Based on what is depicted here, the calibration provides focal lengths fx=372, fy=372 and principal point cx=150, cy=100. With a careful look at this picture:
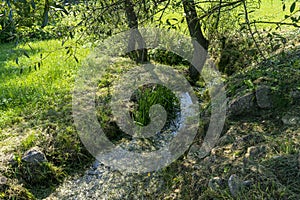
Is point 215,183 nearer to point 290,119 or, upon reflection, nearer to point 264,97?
point 290,119

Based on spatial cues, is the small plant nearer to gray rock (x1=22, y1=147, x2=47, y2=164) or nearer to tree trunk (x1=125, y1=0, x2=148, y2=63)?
tree trunk (x1=125, y1=0, x2=148, y2=63)

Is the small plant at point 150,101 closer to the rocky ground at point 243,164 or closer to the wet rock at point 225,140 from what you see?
the rocky ground at point 243,164

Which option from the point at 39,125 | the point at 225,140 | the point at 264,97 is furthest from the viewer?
the point at 39,125

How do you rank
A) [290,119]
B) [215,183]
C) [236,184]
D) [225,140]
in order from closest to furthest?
[236,184] < [215,183] < [290,119] < [225,140]

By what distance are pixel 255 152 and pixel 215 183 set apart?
0.42 meters

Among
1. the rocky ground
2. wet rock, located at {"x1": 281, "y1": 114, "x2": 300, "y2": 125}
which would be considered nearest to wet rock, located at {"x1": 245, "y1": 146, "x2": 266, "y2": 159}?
the rocky ground

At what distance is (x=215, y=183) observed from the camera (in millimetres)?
2791

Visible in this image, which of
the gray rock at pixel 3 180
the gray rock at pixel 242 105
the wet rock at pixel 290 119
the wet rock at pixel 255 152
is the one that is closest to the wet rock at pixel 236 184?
the wet rock at pixel 255 152

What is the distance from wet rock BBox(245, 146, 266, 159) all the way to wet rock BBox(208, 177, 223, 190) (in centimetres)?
31

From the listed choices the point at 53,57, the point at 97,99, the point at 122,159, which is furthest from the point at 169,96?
the point at 53,57

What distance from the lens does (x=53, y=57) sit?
22.1ft

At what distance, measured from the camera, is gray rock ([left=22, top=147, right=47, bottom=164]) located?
355 centimetres

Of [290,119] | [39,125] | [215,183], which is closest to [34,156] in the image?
[39,125]

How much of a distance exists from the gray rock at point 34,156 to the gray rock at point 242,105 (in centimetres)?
187
